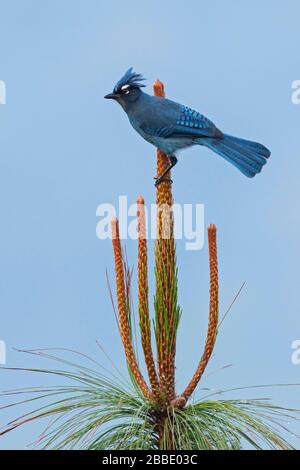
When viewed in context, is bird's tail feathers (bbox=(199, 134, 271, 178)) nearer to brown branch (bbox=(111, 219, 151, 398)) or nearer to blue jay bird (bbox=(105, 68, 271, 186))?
blue jay bird (bbox=(105, 68, 271, 186))

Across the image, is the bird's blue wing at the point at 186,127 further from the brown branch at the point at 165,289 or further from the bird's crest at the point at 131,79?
the brown branch at the point at 165,289

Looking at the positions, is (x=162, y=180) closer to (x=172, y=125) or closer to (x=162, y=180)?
(x=162, y=180)

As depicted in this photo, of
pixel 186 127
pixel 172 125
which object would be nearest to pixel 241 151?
pixel 186 127

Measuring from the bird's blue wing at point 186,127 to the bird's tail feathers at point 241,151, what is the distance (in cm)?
13

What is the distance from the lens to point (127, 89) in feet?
16.2

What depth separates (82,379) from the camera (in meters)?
4.05

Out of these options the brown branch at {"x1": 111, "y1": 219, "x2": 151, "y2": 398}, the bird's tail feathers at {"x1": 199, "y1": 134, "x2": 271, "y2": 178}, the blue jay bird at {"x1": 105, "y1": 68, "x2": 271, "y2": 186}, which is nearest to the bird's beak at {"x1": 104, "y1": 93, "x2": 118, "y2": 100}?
the blue jay bird at {"x1": 105, "y1": 68, "x2": 271, "y2": 186}

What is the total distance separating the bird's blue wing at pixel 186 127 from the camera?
4969 millimetres

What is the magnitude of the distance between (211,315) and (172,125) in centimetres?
150

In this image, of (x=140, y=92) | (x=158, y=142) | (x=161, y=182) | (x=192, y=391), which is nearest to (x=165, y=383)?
(x=192, y=391)

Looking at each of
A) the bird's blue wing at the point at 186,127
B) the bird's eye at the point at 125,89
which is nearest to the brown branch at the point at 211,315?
the bird's blue wing at the point at 186,127

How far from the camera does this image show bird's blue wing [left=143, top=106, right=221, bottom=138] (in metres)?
4.97

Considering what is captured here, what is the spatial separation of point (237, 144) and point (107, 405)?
2.19m
